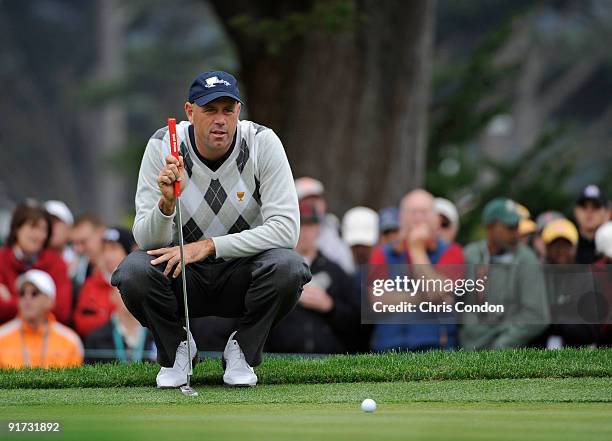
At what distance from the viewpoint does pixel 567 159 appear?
17.6 meters

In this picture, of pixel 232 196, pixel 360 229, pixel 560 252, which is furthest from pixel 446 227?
pixel 232 196

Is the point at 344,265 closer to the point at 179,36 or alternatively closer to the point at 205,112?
the point at 205,112

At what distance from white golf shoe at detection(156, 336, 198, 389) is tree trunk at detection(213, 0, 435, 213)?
7816mm

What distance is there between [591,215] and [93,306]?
150 inches

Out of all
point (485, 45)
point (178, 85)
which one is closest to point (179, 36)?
point (178, 85)

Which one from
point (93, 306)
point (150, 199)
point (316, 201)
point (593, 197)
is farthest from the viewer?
point (316, 201)

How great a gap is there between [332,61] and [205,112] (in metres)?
8.06

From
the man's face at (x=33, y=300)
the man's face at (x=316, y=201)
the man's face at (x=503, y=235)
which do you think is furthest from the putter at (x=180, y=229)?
the man's face at (x=316, y=201)

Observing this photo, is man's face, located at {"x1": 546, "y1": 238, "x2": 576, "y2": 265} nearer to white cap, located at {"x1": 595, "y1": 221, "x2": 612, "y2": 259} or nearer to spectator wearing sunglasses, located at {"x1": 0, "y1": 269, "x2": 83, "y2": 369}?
white cap, located at {"x1": 595, "y1": 221, "x2": 612, "y2": 259}

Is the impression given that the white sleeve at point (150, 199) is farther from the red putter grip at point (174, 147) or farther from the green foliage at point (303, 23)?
the green foliage at point (303, 23)

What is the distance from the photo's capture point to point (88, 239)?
12797mm

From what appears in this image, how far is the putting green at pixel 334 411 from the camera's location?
217 inches

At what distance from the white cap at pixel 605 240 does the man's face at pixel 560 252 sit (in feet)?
0.87

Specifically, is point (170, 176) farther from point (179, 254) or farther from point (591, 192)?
point (591, 192)
